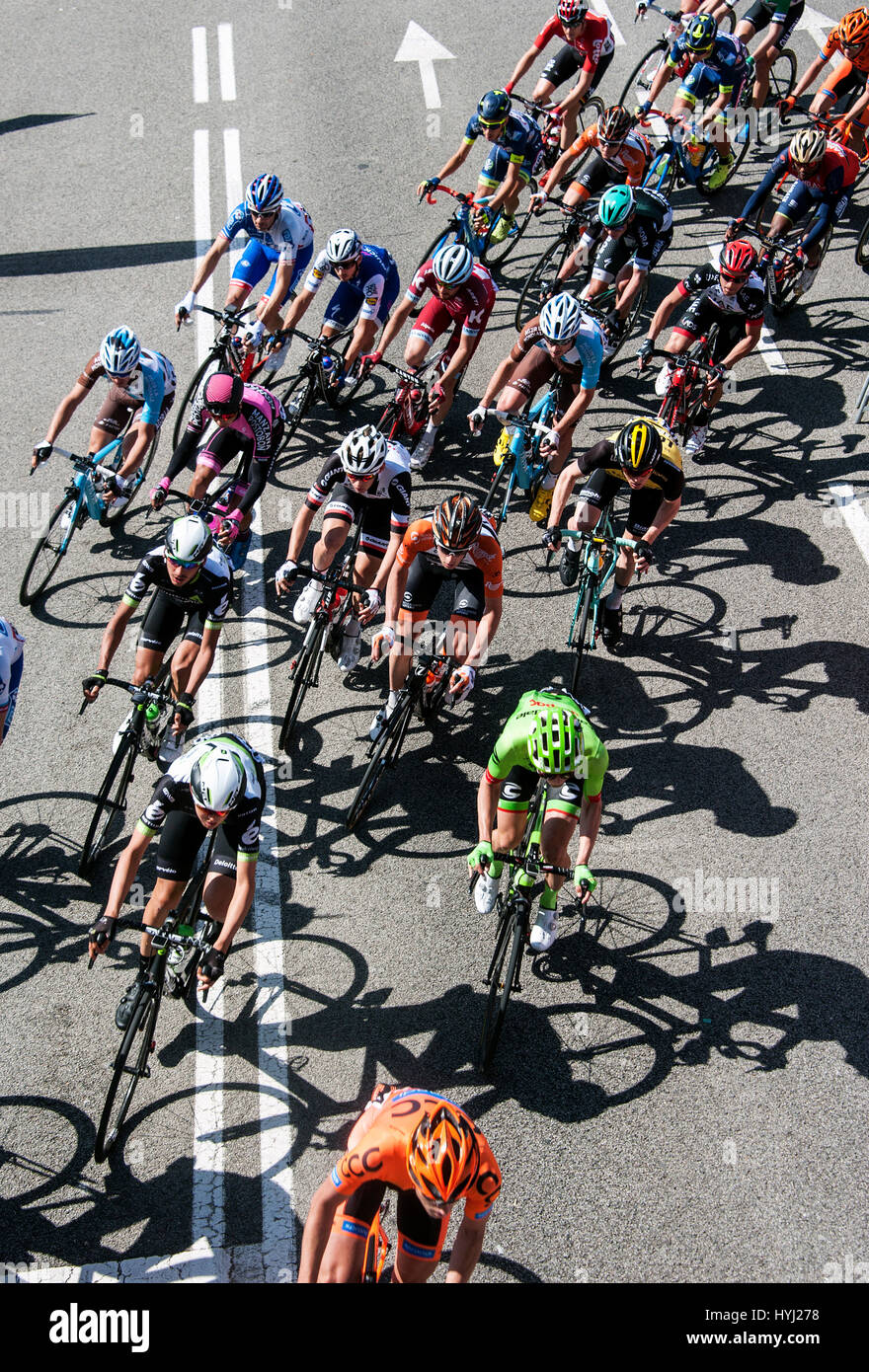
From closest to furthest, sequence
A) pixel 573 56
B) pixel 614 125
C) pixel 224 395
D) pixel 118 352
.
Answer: pixel 224 395 → pixel 118 352 → pixel 614 125 → pixel 573 56

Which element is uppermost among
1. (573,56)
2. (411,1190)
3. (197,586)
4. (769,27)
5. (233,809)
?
(769,27)

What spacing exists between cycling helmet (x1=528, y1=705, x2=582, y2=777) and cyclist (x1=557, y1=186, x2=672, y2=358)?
6.65m

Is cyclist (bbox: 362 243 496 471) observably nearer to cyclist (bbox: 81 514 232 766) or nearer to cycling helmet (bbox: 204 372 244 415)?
cycling helmet (bbox: 204 372 244 415)

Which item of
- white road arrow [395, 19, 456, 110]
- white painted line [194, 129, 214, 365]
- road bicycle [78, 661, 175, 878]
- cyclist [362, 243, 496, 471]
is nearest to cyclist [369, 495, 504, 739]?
road bicycle [78, 661, 175, 878]

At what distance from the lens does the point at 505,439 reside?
1002 cm

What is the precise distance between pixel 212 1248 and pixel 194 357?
9247 mm

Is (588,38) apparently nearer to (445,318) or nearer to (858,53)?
(858,53)

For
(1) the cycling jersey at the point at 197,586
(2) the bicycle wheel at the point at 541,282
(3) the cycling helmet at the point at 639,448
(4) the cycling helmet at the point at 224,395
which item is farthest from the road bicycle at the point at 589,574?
(2) the bicycle wheel at the point at 541,282

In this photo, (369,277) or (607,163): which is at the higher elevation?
(607,163)

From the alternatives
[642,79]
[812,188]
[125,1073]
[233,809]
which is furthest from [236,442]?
[642,79]

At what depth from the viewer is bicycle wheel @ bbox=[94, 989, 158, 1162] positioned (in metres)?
6.07

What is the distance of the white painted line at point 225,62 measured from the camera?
55.6 ft

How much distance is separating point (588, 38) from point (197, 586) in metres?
10.7

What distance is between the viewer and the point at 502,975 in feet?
22.0
